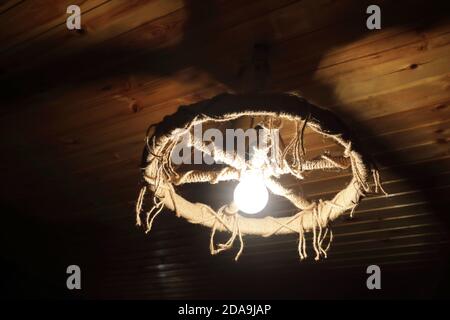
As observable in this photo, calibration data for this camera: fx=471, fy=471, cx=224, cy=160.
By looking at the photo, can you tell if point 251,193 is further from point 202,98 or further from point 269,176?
point 202,98

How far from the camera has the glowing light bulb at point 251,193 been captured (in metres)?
1.66

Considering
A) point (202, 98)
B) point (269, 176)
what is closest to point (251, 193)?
point (269, 176)

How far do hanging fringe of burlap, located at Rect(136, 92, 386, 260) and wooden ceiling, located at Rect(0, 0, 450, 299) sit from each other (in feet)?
1.20

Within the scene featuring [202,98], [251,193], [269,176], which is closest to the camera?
[251,193]

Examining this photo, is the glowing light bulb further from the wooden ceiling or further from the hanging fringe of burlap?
the wooden ceiling

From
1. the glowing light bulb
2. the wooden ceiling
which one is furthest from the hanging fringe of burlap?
the wooden ceiling

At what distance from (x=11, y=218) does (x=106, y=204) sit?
0.92 metres

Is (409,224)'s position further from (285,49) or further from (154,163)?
(154,163)

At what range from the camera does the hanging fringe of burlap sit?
148 centimetres

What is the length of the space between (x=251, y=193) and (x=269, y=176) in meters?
0.15

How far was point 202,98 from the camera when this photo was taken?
6.80 feet

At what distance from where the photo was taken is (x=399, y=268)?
136 inches

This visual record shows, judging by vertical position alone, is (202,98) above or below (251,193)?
above

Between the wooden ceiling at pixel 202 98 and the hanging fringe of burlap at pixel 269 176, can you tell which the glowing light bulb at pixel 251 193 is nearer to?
the hanging fringe of burlap at pixel 269 176
